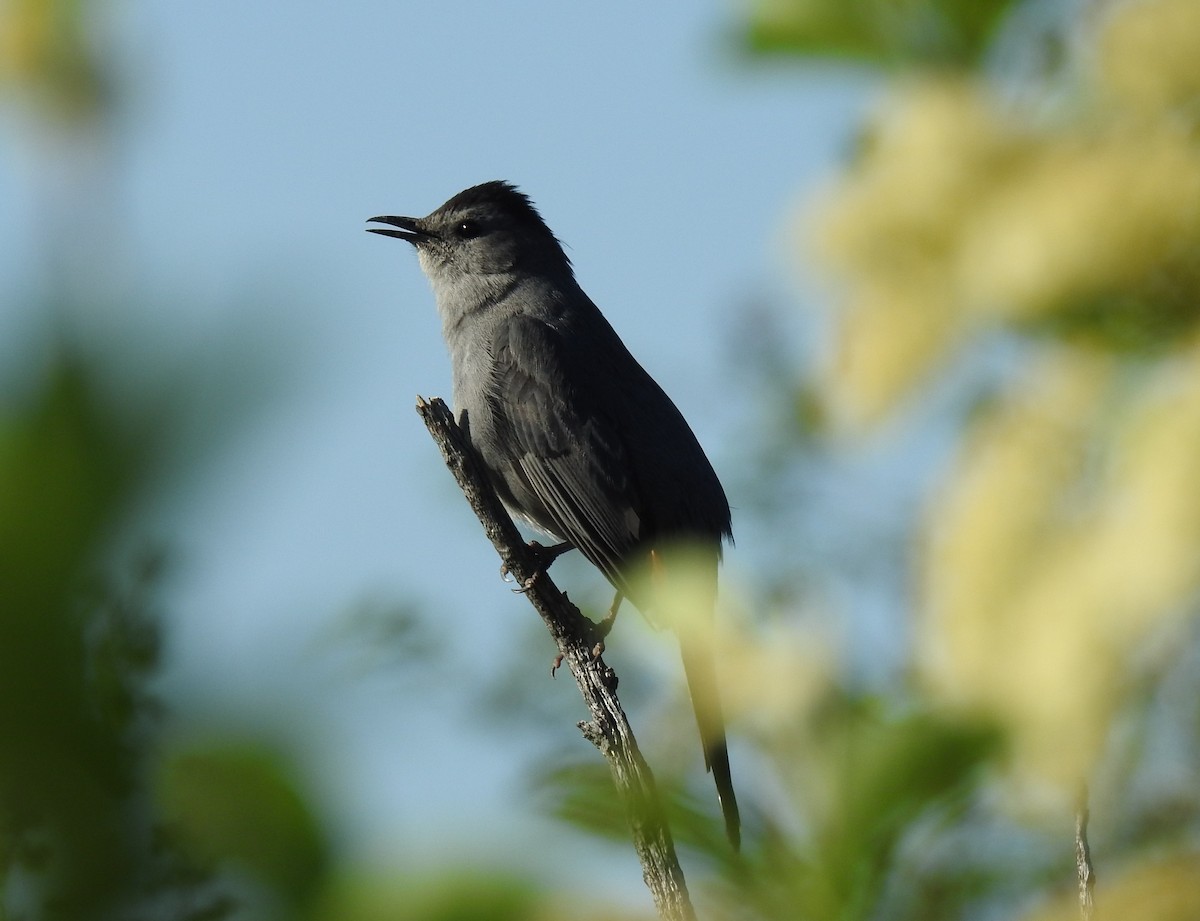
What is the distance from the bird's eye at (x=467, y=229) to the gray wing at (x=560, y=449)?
1.06 m

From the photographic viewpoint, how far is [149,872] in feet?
2.77

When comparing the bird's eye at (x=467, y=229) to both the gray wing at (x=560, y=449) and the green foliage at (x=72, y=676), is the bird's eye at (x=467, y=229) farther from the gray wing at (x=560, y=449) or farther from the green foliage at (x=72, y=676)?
the green foliage at (x=72, y=676)

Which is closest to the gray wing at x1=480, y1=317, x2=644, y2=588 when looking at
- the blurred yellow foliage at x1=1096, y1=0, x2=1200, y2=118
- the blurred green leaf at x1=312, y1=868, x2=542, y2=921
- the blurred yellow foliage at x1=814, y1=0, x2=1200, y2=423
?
the blurred yellow foliage at x1=814, y1=0, x2=1200, y2=423

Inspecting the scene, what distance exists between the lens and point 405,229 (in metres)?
7.70

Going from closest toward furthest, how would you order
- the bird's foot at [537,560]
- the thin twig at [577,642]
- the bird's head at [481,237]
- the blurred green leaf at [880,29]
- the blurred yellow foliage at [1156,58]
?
the blurred yellow foliage at [1156,58] < the blurred green leaf at [880,29] < the thin twig at [577,642] < the bird's foot at [537,560] < the bird's head at [481,237]

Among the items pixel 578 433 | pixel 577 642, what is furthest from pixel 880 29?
pixel 578 433

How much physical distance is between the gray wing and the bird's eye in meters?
1.06

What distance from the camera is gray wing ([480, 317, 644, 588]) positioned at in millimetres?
6188

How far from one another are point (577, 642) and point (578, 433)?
1965 mm

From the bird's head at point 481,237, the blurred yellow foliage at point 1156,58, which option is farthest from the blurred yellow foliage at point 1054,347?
the bird's head at point 481,237

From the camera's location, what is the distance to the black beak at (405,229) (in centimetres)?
768

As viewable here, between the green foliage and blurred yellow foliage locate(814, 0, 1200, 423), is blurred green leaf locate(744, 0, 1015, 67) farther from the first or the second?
the green foliage

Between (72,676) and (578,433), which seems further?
(578,433)

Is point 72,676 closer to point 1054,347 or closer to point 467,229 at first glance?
point 1054,347
